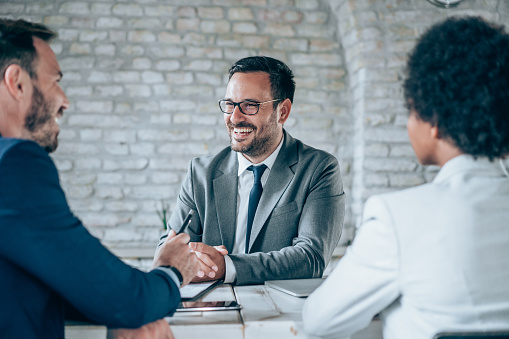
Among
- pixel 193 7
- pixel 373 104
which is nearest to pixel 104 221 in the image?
pixel 193 7

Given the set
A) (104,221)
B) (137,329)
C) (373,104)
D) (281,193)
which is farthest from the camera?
(104,221)

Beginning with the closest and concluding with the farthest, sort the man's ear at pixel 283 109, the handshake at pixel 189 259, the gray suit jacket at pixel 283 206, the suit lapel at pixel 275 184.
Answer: the handshake at pixel 189 259 < the gray suit jacket at pixel 283 206 < the suit lapel at pixel 275 184 < the man's ear at pixel 283 109

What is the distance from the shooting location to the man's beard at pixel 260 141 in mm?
1935

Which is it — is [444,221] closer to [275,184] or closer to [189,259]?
[189,259]

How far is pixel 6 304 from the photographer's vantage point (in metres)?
0.77

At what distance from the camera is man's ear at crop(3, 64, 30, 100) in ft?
2.82

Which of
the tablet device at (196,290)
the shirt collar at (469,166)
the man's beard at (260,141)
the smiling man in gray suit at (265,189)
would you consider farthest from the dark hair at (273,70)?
the shirt collar at (469,166)

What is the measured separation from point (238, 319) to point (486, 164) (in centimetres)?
64

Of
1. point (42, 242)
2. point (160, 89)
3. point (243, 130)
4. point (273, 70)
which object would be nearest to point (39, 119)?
point (42, 242)

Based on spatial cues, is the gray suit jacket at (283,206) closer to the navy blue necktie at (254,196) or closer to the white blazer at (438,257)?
the navy blue necktie at (254,196)

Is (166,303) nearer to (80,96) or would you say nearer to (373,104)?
(373,104)

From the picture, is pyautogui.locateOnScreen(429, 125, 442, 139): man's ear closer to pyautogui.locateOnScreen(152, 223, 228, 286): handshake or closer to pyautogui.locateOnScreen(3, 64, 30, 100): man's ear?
pyautogui.locateOnScreen(152, 223, 228, 286): handshake

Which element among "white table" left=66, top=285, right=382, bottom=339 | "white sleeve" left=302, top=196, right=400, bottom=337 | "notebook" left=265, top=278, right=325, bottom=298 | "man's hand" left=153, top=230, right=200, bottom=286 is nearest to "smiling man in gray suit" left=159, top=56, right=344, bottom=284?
"notebook" left=265, top=278, right=325, bottom=298

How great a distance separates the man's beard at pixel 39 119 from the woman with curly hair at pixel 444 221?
2.33 feet
